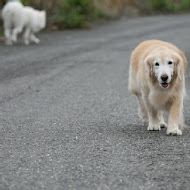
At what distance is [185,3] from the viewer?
3453cm

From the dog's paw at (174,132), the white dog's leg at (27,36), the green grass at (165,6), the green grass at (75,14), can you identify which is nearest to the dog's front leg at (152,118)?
the dog's paw at (174,132)

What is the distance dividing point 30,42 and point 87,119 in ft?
35.5

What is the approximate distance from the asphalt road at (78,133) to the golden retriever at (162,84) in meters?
0.22

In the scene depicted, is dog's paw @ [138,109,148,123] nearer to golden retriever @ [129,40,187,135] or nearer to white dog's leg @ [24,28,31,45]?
golden retriever @ [129,40,187,135]

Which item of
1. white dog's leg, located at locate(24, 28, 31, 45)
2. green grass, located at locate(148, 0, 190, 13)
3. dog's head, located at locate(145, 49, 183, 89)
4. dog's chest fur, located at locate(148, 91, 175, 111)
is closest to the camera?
dog's head, located at locate(145, 49, 183, 89)

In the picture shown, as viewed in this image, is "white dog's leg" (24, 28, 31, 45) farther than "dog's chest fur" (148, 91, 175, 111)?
Yes

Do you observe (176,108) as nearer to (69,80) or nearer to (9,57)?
(69,80)

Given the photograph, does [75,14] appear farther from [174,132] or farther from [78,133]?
[174,132]

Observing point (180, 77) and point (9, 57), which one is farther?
point (9, 57)

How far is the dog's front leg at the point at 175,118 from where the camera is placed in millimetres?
6582

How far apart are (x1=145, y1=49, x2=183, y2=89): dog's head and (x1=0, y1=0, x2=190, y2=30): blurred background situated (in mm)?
15001

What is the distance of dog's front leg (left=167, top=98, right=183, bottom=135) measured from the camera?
21.6 ft

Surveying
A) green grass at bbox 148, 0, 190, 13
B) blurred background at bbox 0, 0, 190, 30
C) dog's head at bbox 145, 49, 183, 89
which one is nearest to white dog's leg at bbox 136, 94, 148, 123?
dog's head at bbox 145, 49, 183, 89

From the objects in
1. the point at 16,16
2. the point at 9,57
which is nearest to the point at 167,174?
the point at 9,57
